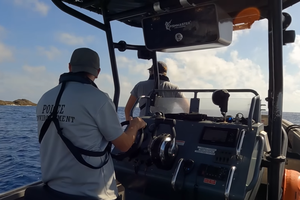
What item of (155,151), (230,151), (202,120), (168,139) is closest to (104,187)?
(155,151)

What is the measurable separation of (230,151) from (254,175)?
265 millimetres

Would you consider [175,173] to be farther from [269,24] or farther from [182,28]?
[269,24]

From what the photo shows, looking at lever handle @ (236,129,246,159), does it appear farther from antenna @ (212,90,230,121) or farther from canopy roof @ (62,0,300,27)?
canopy roof @ (62,0,300,27)

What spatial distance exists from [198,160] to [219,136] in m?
0.28

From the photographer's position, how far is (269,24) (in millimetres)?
2605

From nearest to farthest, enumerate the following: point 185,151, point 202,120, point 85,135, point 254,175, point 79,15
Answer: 1. point 85,135
2. point 254,175
3. point 185,151
4. point 202,120
5. point 79,15

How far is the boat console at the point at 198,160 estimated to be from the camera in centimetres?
209

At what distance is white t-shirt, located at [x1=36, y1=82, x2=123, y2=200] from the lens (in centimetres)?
174

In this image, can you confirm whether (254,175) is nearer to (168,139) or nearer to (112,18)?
(168,139)

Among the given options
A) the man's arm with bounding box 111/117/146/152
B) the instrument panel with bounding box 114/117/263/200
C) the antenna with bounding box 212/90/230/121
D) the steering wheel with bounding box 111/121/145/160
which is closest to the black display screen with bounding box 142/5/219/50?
the antenna with bounding box 212/90/230/121

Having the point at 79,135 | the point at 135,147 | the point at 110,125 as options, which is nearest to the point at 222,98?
the point at 135,147

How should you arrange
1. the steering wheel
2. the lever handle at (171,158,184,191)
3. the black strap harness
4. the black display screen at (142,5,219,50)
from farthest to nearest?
the black display screen at (142,5,219,50)
the steering wheel
the lever handle at (171,158,184,191)
the black strap harness

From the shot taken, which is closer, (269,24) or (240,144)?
(240,144)

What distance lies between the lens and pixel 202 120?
271 centimetres
